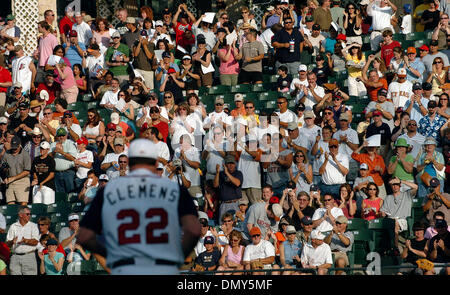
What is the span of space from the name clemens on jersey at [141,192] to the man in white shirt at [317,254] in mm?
7151

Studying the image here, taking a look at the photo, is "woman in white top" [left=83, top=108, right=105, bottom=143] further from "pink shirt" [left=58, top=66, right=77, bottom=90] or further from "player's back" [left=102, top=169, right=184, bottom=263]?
"player's back" [left=102, top=169, right=184, bottom=263]

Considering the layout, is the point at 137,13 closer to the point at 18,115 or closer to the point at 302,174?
the point at 18,115

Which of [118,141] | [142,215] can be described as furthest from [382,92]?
[142,215]

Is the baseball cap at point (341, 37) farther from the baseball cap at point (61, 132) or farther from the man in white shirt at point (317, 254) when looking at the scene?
the man in white shirt at point (317, 254)

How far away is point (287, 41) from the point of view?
1961 centimetres

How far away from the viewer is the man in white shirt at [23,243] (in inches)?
626

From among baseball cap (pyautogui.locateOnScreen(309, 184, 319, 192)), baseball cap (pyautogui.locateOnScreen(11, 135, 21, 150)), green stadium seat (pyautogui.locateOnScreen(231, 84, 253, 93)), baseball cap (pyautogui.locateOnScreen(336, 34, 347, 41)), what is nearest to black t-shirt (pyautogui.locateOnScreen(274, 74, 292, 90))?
green stadium seat (pyautogui.locateOnScreen(231, 84, 253, 93))

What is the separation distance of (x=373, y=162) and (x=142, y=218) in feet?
31.4

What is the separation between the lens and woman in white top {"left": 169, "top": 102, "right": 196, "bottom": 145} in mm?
17734

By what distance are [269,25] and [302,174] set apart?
18.0ft

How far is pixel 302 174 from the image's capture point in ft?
54.4

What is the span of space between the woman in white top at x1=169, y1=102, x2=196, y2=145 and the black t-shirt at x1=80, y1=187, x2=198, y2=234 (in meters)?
10.0

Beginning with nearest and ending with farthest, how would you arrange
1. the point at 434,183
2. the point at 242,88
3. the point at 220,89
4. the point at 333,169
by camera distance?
1. the point at 434,183
2. the point at 333,169
3. the point at 242,88
4. the point at 220,89

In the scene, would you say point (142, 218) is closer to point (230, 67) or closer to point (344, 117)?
point (344, 117)
